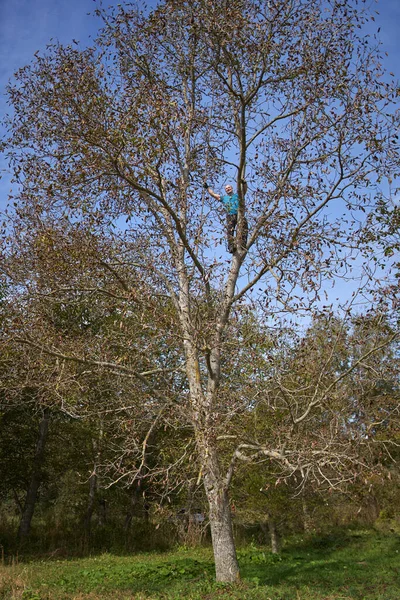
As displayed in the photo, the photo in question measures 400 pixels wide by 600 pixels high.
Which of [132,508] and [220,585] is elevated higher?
[132,508]

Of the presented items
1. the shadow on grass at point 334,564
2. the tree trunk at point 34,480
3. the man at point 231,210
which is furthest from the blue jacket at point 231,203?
the tree trunk at point 34,480

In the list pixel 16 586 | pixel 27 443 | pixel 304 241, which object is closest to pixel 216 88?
pixel 304 241

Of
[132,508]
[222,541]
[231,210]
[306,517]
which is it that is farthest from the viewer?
[132,508]

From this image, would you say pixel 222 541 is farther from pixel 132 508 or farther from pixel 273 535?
pixel 132 508

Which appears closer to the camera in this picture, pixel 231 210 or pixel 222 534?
pixel 222 534

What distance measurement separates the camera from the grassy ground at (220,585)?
8336 mm

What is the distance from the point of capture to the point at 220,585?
334 inches

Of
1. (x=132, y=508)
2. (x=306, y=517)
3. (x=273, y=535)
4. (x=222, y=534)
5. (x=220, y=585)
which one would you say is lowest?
(x=220, y=585)

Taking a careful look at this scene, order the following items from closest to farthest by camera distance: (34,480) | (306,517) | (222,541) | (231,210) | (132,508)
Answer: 1. (222,541)
2. (231,210)
3. (34,480)
4. (306,517)
5. (132,508)

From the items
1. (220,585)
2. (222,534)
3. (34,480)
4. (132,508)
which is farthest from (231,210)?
(132,508)

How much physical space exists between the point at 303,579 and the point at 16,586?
5.29 metres

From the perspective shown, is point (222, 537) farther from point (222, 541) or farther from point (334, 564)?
point (334, 564)

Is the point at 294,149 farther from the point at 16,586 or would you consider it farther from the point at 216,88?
the point at 16,586

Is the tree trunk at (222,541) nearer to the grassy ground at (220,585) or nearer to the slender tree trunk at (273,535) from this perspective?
the grassy ground at (220,585)
